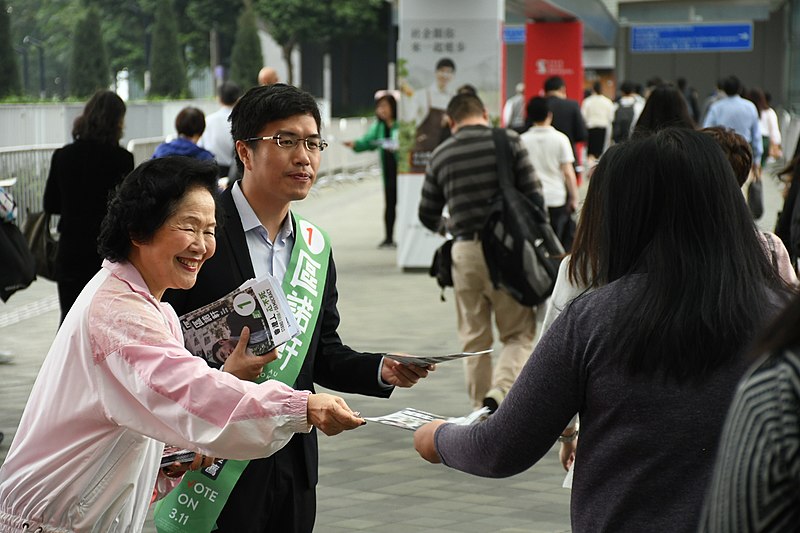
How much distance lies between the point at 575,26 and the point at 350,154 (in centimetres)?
695

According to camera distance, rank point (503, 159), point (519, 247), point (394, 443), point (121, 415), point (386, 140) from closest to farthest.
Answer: point (121, 415)
point (519, 247)
point (394, 443)
point (503, 159)
point (386, 140)

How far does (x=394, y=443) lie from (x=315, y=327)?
3929 millimetres

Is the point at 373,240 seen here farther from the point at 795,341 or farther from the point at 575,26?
the point at 795,341

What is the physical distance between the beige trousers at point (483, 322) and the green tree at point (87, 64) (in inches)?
1112

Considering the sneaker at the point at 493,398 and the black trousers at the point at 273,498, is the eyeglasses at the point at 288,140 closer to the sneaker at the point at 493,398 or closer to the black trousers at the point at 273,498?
the black trousers at the point at 273,498

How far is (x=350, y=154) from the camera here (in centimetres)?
2911

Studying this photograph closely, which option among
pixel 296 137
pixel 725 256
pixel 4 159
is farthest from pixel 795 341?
pixel 4 159

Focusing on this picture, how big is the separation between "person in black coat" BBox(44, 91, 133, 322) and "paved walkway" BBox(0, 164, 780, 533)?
0.94 metres

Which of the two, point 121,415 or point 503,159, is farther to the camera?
point 503,159

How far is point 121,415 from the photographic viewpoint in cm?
266

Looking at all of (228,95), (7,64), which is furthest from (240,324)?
(7,64)

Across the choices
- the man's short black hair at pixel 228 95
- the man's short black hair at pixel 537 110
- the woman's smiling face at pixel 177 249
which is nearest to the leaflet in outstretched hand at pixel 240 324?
the woman's smiling face at pixel 177 249

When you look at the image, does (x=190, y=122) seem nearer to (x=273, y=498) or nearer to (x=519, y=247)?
(x=519, y=247)

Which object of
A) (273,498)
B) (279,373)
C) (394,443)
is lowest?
(394,443)
